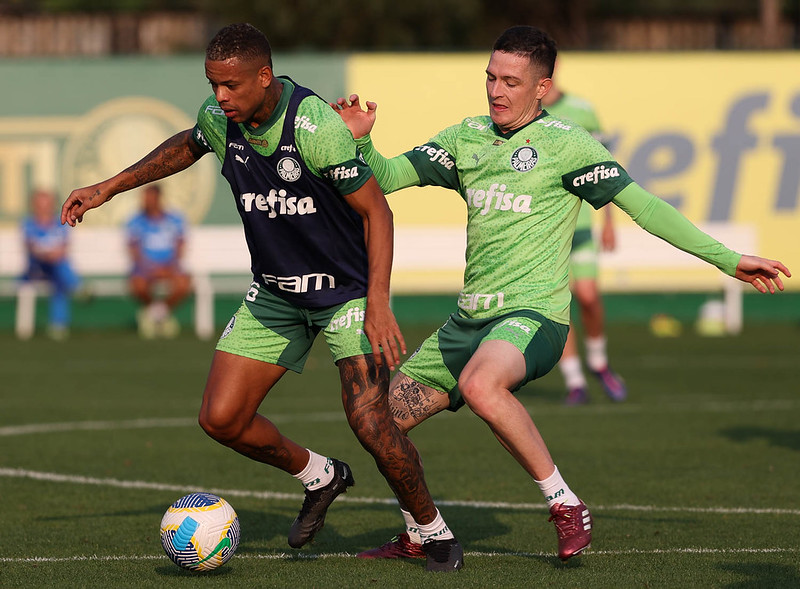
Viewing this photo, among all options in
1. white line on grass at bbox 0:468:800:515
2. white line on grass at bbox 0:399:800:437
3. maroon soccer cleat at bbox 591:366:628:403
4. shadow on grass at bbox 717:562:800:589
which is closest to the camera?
shadow on grass at bbox 717:562:800:589

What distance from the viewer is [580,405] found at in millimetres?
11969

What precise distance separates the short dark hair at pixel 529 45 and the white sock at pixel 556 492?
182cm

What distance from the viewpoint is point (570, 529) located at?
18.9 feet

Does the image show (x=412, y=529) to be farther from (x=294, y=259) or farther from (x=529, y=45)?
(x=529, y=45)

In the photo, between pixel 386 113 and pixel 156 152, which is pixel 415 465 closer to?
pixel 156 152

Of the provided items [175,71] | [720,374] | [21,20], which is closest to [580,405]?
[720,374]

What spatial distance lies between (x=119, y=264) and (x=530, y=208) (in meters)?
15.1

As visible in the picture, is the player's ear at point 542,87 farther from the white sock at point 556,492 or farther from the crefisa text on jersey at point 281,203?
the white sock at point 556,492

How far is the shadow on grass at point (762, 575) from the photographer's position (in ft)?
18.5

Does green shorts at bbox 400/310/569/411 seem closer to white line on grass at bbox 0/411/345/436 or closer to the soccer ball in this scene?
the soccer ball

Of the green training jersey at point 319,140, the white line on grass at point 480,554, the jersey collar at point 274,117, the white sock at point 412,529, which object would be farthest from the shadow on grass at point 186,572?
the jersey collar at point 274,117

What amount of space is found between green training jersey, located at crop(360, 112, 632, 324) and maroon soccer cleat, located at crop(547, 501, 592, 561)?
87cm

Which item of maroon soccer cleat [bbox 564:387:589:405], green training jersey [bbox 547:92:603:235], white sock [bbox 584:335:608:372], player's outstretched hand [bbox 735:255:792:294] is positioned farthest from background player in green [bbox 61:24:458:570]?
white sock [bbox 584:335:608:372]

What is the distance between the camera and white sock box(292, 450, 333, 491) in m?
6.50
